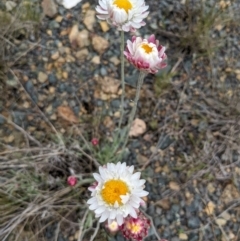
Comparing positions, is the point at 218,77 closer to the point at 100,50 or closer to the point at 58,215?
the point at 100,50

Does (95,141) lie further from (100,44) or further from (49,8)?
(49,8)

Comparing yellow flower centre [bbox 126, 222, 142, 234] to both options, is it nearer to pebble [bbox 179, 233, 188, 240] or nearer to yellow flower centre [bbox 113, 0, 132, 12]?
pebble [bbox 179, 233, 188, 240]

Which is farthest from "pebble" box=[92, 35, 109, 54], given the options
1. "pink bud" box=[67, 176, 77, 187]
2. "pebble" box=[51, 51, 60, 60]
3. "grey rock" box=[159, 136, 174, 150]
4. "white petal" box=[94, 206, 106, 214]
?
"white petal" box=[94, 206, 106, 214]

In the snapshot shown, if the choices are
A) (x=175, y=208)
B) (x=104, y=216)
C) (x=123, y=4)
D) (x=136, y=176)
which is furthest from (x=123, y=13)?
(x=175, y=208)

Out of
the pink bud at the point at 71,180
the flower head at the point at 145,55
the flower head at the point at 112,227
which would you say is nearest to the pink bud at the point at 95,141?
the pink bud at the point at 71,180

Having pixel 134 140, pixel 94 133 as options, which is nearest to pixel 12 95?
pixel 94 133

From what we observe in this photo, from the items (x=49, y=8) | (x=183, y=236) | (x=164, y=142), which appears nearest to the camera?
(x=183, y=236)

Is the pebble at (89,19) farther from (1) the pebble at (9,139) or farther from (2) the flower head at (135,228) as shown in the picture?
(2) the flower head at (135,228)
